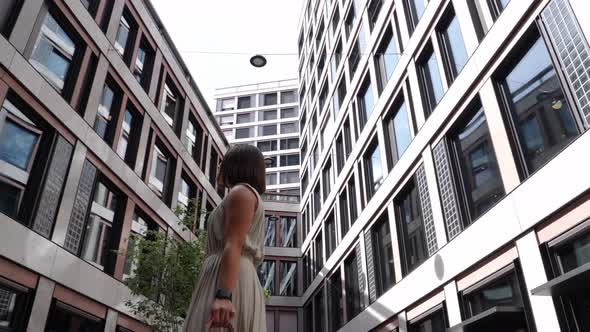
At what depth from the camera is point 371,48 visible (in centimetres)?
2225

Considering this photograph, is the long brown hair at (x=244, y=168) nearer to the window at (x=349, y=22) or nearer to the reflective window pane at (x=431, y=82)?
the reflective window pane at (x=431, y=82)

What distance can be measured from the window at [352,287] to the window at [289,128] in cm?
3800

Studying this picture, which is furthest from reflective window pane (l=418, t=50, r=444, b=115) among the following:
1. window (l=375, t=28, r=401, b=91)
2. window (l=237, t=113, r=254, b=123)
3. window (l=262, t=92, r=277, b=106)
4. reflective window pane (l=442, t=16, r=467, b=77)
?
window (l=237, t=113, r=254, b=123)

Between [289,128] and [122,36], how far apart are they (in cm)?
4120

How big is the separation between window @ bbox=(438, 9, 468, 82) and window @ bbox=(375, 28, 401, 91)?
3.71m

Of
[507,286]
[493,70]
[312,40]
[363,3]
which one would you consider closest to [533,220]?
[507,286]

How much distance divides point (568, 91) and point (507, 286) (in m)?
4.58

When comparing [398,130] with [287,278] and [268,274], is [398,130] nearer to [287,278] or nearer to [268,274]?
[287,278]

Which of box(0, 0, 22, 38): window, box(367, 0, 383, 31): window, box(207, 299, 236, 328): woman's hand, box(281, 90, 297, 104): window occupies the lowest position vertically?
box(207, 299, 236, 328): woman's hand

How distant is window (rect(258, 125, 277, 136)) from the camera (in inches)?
2457

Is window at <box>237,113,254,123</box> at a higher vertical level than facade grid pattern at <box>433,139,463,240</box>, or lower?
higher

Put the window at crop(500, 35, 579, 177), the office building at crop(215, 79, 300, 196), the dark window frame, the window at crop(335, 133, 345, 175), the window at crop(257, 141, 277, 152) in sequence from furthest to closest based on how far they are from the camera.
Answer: the window at crop(257, 141, 277, 152) < the office building at crop(215, 79, 300, 196) < the window at crop(335, 133, 345, 175) < the window at crop(500, 35, 579, 177) < the dark window frame

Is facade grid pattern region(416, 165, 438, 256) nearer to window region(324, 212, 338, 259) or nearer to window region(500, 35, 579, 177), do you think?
window region(500, 35, 579, 177)

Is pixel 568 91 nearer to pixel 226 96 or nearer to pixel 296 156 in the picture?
pixel 296 156
